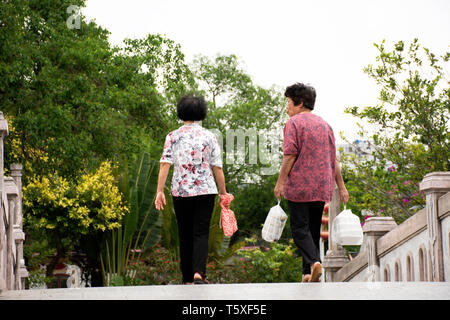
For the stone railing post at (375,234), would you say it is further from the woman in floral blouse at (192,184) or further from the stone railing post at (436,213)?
the woman in floral blouse at (192,184)

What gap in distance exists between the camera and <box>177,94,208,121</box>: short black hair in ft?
21.2

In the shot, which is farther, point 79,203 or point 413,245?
point 79,203

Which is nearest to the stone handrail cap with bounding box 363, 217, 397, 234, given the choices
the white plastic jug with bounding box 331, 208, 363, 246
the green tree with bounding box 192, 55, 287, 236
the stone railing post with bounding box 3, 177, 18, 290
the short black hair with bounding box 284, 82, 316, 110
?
the white plastic jug with bounding box 331, 208, 363, 246

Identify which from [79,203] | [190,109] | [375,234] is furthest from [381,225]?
[79,203]

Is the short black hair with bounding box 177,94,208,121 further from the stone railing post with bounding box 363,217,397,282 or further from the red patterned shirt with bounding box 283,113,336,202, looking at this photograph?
the stone railing post with bounding box 363,217,397,282

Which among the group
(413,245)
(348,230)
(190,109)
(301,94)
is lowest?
(413,245)

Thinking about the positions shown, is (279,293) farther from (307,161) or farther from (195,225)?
(307,161)

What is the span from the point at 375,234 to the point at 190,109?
12.7ft

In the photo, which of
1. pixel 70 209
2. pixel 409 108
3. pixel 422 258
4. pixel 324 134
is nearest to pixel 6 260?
pixel 324 134

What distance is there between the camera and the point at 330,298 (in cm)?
459

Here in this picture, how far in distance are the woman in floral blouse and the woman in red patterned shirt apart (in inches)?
25.3

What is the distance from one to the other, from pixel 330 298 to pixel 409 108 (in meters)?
7.02

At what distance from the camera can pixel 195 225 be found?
6.28 metres

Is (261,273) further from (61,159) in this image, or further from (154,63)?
(154,63)
